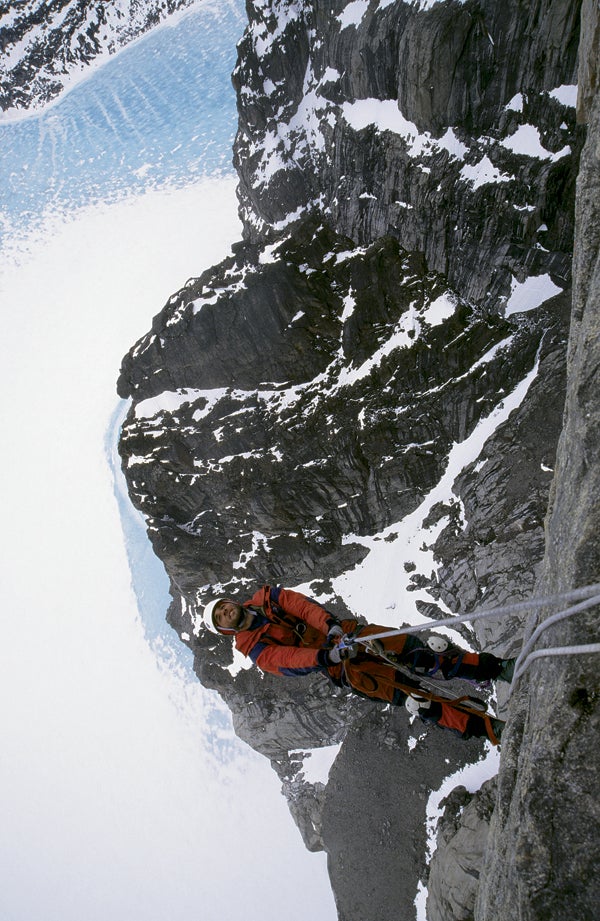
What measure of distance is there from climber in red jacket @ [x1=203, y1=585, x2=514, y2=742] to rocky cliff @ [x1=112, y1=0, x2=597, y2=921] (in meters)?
6.46

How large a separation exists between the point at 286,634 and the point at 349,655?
1.63m

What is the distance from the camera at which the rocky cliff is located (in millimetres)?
18641

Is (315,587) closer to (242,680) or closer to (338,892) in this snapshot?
(242,680)

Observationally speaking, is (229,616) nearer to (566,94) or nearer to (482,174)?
(482,174)

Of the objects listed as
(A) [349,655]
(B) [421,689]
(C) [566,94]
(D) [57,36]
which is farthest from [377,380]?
(D) [57,36]

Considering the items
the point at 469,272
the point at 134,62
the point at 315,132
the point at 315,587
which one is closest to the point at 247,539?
the point at 315,587

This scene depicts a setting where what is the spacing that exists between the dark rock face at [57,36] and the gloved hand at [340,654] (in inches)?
2820

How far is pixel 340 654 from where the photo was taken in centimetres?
825

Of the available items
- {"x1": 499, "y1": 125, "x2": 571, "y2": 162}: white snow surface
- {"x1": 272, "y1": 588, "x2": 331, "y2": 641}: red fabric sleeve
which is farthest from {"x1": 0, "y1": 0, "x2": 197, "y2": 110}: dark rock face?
{"x1": 272, "y1": 588, "x2": 331, "y2": 641}: red fabric sleeve

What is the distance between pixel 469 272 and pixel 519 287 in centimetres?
231

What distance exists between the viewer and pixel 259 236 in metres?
32.0

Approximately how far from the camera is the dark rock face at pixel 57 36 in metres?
57.5

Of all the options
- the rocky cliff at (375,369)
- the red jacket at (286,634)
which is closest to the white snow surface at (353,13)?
the rocky cliff at (375,369)

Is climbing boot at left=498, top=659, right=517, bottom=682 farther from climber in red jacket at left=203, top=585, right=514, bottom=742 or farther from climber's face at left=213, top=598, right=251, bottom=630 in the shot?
climber's face at left=213, top=598, right=251, bottom=630
